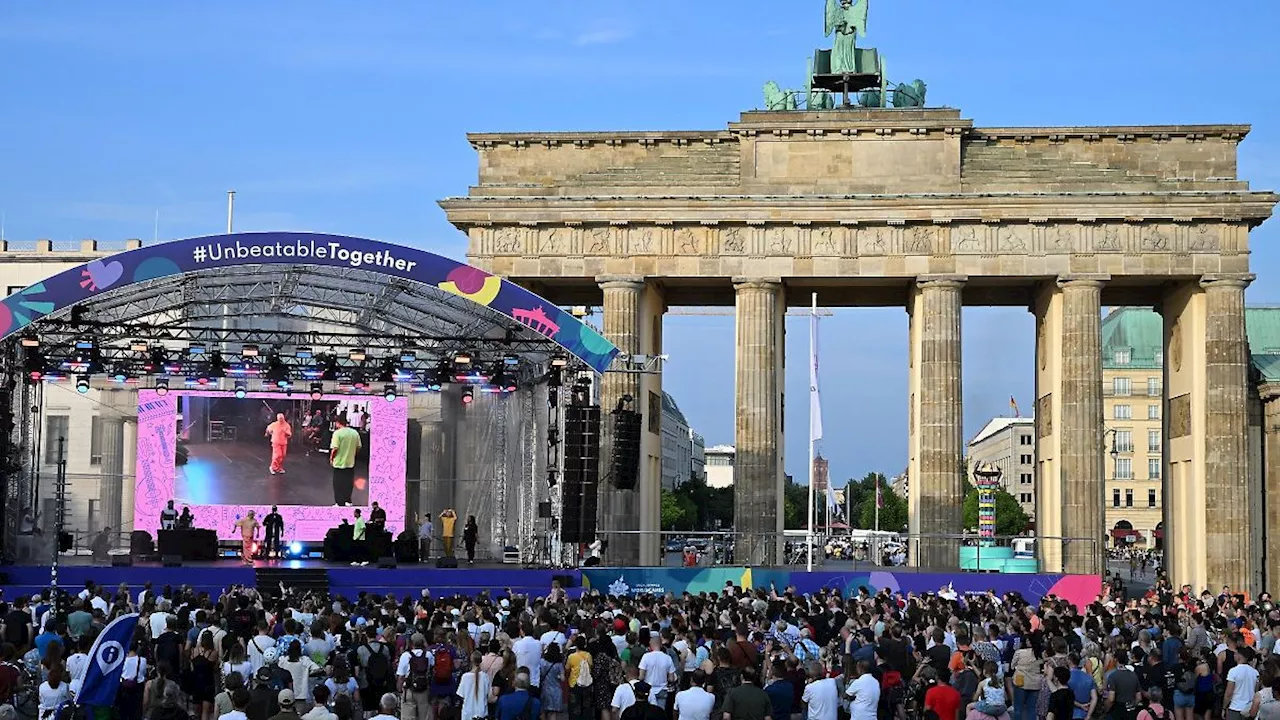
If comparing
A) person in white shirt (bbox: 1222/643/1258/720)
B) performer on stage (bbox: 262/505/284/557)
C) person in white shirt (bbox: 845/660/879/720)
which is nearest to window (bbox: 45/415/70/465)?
performer on stage (bbox: 262/505/284/557)

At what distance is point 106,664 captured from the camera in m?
17.3

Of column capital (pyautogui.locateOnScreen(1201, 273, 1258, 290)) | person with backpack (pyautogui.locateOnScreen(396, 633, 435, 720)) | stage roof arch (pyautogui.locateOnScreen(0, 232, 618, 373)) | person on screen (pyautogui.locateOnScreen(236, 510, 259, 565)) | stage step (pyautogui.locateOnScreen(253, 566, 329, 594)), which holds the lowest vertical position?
person with backpack (pyautogui.locateOnScreen(396, 633, 435, 720))

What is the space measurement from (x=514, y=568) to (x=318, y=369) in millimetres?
7112

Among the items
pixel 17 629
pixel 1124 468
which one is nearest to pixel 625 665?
pixel 17 629

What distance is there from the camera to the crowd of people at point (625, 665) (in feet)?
58.9

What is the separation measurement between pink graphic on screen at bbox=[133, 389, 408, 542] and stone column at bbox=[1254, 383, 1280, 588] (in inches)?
997

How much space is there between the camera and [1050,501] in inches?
2114

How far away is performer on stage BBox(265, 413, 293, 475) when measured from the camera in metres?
47.3

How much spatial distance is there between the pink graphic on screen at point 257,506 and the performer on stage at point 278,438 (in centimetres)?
71

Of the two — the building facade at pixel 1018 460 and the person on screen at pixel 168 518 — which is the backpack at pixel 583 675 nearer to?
the person on screen at pixel 168 518

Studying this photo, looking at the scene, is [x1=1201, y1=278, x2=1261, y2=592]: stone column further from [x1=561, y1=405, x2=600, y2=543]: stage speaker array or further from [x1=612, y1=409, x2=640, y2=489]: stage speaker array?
[x1=561, y1=405, x2=600, y2=543]: stage speaker array

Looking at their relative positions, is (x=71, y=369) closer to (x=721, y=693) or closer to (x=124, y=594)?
(x=124, y=594)

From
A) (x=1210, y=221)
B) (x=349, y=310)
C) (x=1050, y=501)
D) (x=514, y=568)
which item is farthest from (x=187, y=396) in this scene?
(x=1210, y=221)

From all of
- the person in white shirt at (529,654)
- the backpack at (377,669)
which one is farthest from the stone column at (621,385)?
the person in white shirt at (529,654)
